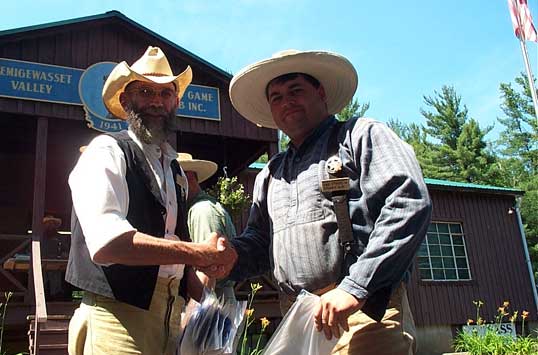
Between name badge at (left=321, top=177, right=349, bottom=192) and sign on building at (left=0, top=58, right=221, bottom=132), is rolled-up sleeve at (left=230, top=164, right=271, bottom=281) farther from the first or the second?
sign on building at (left=0, top=58, right=221, bottom=132)

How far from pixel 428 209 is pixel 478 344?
979 cm

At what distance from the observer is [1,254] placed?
12.1 metres

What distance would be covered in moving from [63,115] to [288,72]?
742 centimetres

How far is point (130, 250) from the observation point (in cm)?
203

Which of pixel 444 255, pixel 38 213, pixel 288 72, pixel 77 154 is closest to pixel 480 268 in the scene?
pixel 444 255

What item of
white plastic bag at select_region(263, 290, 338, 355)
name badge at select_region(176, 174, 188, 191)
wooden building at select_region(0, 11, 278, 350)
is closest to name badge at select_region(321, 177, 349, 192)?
white plastic bag at select_region(263, 290, 338, 355)

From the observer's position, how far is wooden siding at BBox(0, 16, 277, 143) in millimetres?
9133

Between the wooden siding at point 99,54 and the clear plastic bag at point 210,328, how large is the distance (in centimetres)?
773

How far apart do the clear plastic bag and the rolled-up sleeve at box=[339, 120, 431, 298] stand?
24.1 inches

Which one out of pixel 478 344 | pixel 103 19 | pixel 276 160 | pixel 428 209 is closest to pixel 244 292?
pixel 478 344

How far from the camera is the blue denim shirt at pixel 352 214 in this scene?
6.50ft

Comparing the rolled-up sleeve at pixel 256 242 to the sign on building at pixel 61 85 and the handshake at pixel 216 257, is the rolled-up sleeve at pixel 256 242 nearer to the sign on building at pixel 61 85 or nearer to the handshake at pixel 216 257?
the handshake at pixel 216 257

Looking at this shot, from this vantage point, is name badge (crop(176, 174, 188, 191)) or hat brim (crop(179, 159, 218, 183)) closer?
name badge (crop(176, 174, 188, 191))

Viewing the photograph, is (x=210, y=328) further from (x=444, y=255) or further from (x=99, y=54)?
(x=444, y=255)
